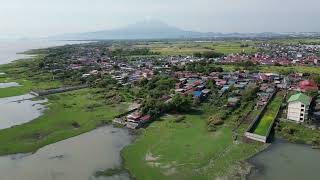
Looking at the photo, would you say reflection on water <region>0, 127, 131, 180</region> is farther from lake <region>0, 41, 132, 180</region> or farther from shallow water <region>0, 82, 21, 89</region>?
shallow water <region>0, 82, 21, 89</region>

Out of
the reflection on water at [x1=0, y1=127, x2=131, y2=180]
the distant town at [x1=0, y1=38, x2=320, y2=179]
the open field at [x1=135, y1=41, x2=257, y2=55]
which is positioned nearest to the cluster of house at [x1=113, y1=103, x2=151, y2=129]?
the distant town at [x1=0, y1=38, x2=320, y2=179]

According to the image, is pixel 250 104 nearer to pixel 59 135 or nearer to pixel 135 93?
pixel 135 93

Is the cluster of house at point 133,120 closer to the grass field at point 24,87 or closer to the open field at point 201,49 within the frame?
the grass field at point 24,87

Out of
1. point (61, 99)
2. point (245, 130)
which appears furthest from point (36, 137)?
point (245, 130)

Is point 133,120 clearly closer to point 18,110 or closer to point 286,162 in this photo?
point 286,162

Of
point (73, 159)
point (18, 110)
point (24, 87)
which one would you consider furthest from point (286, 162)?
point (24, 87)

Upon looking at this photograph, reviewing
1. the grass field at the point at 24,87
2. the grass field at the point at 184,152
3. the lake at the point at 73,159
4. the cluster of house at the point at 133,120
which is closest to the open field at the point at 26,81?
the grass field at the point at 24,87

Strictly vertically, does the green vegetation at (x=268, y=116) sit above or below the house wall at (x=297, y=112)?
below
